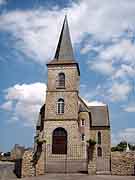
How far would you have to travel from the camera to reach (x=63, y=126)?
37.2 meters

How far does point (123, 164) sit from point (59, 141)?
647 inches

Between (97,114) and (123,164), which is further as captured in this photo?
(97,114)

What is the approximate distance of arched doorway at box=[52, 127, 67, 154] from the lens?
36.8m

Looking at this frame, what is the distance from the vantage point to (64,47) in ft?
136

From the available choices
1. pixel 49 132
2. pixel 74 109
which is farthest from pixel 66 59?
pixel 49 132

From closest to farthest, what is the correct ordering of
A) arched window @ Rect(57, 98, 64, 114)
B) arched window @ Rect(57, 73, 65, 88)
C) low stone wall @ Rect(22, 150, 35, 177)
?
low stone wall @ Rect(22, 150, 35, 177) < arched window @ Rect(57, 98, 64, 114) < arched window @ Rect(57, 73, 65, 88)

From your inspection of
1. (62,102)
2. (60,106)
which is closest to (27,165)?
(60,106)

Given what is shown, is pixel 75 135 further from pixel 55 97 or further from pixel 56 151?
pixel 55 97

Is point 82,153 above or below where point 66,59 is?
below

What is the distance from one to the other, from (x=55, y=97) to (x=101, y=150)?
1207cm

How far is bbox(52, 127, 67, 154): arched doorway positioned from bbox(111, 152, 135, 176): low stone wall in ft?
50.6

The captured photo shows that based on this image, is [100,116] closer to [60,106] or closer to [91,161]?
[60,106]

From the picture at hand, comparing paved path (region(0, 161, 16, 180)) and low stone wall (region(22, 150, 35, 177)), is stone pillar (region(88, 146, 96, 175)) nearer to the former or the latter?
low stone wall (region(22, 150, 35, 177))

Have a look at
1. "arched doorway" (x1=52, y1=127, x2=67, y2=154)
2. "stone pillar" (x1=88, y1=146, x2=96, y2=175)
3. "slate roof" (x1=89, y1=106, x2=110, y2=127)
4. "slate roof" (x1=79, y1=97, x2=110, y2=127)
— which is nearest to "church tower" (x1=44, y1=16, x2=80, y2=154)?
"arched doorway" (x1=52, y1=127, x2=67, y2=154)
